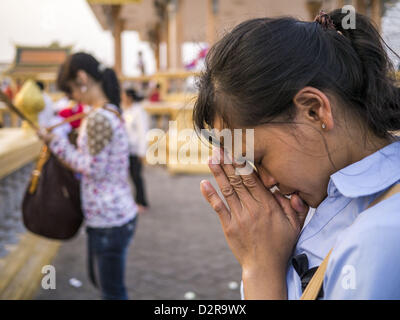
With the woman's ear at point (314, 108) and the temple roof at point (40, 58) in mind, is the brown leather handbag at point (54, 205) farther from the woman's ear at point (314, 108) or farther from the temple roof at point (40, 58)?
the temple roof at point (40, 58)

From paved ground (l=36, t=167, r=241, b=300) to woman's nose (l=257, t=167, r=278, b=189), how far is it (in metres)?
2.41

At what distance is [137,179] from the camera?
555 cm

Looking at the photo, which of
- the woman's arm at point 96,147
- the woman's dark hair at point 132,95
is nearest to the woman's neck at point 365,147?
the woman's arm at point 96,147

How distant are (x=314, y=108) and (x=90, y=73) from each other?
1788 mm

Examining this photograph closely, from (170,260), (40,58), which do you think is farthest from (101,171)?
(40,58)

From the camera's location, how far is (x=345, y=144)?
887 millimetres

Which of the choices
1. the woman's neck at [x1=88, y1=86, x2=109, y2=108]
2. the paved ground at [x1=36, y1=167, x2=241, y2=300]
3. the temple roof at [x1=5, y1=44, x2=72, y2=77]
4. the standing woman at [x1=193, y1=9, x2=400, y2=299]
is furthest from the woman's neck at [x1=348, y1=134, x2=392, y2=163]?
the temple roof at [x1=5, y1=44, x2=72, y2=77]

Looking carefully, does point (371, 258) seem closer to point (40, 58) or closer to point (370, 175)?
point (370, 175)

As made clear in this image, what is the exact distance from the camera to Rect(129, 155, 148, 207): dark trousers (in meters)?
5.54

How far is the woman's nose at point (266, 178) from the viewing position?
0.97 m

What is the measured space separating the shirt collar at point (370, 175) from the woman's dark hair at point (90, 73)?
1.79 m

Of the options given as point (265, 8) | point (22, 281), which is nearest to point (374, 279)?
point (265, 8)

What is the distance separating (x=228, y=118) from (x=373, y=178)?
34 centimetres

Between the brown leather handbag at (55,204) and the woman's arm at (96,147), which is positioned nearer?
the woman's arm at (96,147)
